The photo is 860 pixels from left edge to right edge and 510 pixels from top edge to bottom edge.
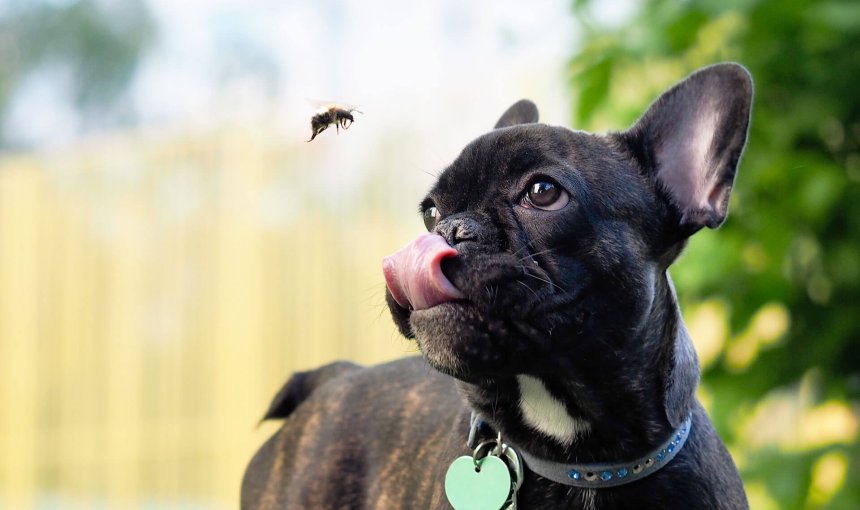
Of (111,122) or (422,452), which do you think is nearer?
(422,452)

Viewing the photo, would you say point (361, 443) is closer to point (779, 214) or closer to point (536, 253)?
point (536, 253)

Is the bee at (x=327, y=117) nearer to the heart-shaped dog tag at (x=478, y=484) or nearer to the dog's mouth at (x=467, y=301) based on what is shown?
the dog's mouth at (x=467, y=301)

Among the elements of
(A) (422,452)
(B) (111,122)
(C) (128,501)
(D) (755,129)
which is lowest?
(C) (128,501)

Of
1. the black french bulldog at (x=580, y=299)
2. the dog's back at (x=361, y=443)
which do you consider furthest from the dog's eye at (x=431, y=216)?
the dog's back at (x=361, y=443)

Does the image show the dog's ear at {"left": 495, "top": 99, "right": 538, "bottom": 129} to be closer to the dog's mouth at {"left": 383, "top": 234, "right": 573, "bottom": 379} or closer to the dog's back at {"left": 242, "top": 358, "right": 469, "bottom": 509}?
the dog's back at {"left": 242, "top": 358, "right": 469, "bottom": 509}

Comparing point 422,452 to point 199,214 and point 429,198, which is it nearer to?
point 429,198

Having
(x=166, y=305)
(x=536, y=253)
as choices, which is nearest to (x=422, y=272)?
(x=536, y=253)

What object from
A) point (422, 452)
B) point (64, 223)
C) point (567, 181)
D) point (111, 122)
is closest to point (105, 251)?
point (64, 223)
